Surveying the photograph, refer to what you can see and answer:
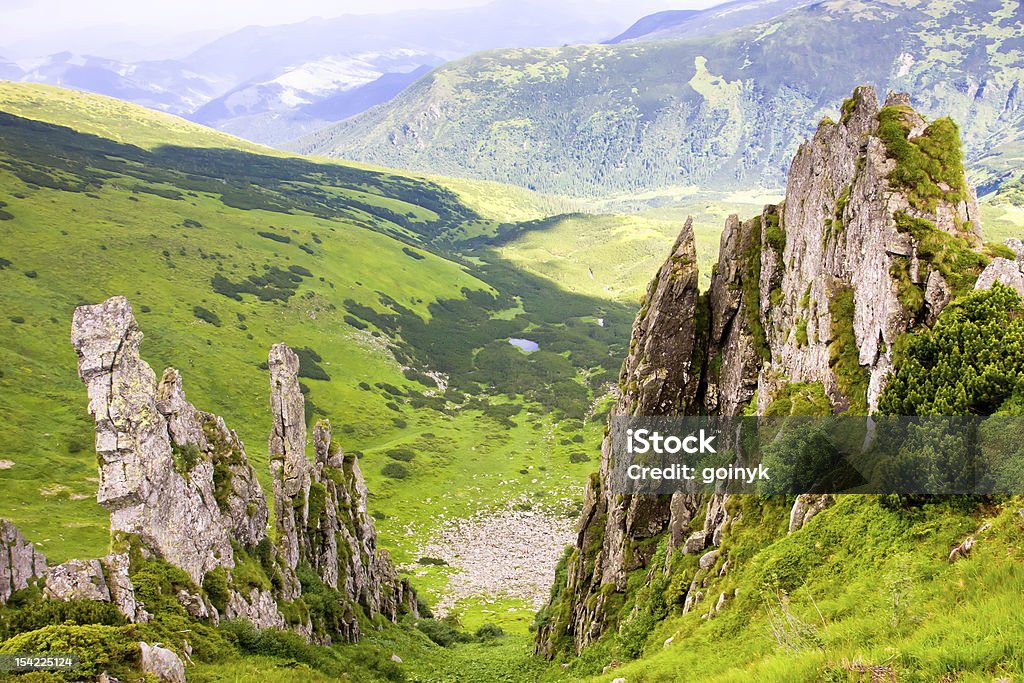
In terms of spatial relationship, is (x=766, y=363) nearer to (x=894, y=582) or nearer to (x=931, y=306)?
(x=931, y=306)

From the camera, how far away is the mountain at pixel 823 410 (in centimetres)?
1627

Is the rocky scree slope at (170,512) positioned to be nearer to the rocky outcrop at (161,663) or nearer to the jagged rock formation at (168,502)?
the jagged rock formation at (168,502)

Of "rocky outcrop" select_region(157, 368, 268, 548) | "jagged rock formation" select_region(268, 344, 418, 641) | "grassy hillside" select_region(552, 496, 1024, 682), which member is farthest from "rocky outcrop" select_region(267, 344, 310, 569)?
"grassy hillside" select_region(552, 496, 1024, 682)

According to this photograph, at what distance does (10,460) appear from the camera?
93.9 meters

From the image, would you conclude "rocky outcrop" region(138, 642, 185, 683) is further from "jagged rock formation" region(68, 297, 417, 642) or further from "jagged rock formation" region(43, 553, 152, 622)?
"jagged rock formation" region(68, 297, 417, 642)

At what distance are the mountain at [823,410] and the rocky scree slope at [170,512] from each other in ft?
67.0

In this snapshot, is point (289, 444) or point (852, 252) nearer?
point (852, 252)

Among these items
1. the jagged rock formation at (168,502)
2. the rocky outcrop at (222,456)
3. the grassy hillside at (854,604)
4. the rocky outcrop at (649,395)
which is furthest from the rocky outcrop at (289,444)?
the grassy hillside at (854,604)

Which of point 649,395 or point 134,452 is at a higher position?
point 649,395

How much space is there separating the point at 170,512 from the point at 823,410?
3457 cm

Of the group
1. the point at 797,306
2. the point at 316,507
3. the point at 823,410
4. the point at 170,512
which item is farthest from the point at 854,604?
the point at 316,507

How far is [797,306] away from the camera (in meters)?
36.9

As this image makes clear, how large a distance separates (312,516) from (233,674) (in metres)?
Answer: 27.1

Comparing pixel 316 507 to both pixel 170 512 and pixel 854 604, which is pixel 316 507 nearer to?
pixel 170 512
